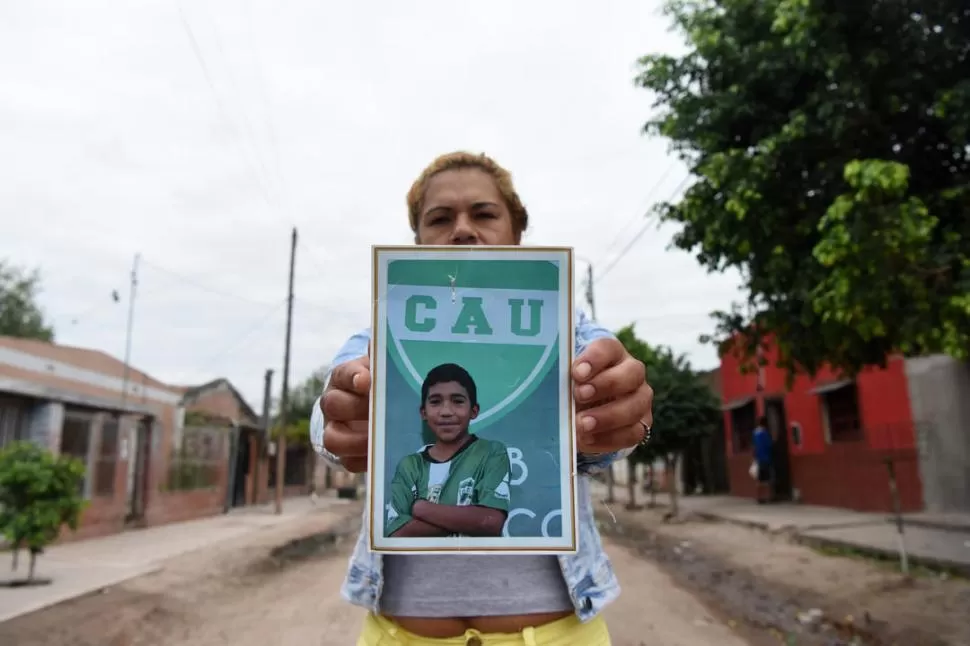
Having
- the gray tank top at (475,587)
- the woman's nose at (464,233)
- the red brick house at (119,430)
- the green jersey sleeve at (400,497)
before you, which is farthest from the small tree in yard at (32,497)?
the green jersey sleeve at (400,497)

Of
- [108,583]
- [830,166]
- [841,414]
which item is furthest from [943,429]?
[108,583]

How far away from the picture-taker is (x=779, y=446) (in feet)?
48.6

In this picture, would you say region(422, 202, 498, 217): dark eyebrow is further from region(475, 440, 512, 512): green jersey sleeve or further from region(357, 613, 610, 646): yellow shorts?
region(357, 613, 610, 646): yellow shorts

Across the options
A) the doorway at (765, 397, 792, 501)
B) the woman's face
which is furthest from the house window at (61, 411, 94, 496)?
the doorway at (765, 397, 792, 501)

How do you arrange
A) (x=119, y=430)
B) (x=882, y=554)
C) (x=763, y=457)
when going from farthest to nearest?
(x=763, y=457) < (x=119, y=430) < (x=882, y=554)

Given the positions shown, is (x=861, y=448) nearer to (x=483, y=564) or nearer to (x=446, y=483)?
(x=483, y=564)

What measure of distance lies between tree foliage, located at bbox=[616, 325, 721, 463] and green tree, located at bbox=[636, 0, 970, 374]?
5828 mm

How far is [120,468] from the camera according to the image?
1314 centimetres

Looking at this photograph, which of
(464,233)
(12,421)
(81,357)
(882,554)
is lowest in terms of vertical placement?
(882,554)

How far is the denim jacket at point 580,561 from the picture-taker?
1.14 m

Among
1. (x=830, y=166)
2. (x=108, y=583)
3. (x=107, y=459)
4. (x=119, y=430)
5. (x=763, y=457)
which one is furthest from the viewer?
(x=763, y=457)

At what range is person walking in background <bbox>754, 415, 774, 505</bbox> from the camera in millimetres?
13477

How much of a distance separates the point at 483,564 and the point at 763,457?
13761 millimetres

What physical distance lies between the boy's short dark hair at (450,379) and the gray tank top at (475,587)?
1.06ft
